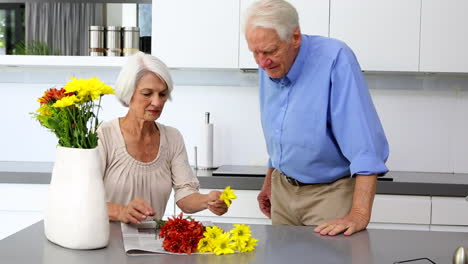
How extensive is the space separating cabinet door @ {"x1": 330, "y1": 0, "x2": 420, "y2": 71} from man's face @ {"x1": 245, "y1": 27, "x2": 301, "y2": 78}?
1223 mm

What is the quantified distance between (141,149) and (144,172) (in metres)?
0.09

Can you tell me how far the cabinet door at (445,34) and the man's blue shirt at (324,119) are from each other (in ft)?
4.16

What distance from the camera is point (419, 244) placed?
203 cm

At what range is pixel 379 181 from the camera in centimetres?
340

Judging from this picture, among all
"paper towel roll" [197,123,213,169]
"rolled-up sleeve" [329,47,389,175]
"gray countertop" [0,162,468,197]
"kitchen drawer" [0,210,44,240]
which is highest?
"rolled-up sleeve" [329,47,389,175]

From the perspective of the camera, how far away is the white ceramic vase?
180cm

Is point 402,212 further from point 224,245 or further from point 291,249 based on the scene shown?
point 224,245

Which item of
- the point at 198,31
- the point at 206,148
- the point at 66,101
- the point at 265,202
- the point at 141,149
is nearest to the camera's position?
the point at 66,101

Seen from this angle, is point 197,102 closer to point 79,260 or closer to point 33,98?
point 33,98

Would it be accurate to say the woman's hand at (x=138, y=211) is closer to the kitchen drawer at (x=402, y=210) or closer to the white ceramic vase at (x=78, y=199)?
the white ceramic vase at (x=78, y=199)

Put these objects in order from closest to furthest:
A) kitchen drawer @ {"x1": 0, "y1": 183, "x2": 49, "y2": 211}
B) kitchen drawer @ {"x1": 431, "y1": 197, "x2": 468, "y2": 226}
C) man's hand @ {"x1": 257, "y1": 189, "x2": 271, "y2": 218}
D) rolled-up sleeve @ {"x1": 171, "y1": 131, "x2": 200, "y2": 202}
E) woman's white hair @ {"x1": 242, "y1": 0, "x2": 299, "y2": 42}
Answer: woman's white hair @ {"x1": 242, "y1": 0, "x2": 299, "y2": 42} → rolled-up sleeve @ {"x1": 171, "y1": 131, "x2": 200, "y2": 202} → man's hand @ {"x1": 257, "y1": 189, "x2": 271, "y2": 218} → kitchen drawer @ {"x1": 431, "y1": 197, "x2": 468, "y2": 226} → kitchen drawer @ {"x1": 0, "y1": 183, "x2": 49, "y2": 211}

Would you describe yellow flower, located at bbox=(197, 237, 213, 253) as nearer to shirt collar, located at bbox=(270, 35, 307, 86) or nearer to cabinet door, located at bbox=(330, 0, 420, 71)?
shirt collar, located at bbox=(270, 35, 307, 86)

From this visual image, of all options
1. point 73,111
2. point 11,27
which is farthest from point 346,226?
point 11,27

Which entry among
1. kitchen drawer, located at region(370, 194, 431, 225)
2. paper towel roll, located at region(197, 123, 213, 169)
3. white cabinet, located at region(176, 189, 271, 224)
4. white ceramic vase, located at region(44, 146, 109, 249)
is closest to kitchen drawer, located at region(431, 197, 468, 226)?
kitchen drawer, located at region(370, 194, 431, 225)
